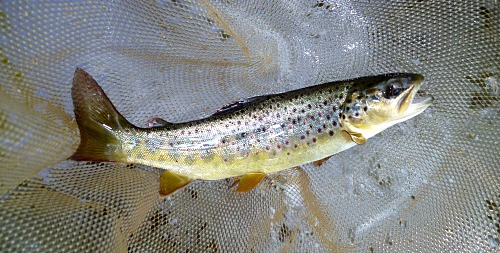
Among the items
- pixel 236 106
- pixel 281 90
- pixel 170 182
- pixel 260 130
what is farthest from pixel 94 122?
pixel 281 90

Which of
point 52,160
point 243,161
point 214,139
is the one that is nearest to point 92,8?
point 52,160

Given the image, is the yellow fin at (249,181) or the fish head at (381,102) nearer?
the fish head at (381,102)

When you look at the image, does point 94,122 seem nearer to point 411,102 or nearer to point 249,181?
point 249,181

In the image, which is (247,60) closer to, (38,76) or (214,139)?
(214,139)

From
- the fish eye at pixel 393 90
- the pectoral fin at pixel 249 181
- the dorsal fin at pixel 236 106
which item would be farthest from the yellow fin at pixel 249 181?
the fish eye at pixel 393 90

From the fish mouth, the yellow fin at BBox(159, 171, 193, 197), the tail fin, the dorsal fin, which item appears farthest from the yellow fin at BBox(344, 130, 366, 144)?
the tail fin

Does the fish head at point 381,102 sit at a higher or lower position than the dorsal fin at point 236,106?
lower

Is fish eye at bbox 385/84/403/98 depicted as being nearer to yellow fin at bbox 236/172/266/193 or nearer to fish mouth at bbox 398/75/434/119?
fish mouth at bbox 398/75/434/119

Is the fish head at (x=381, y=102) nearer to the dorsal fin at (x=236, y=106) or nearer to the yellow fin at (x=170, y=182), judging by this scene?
the dorsal fin at (x=236, y=106)
